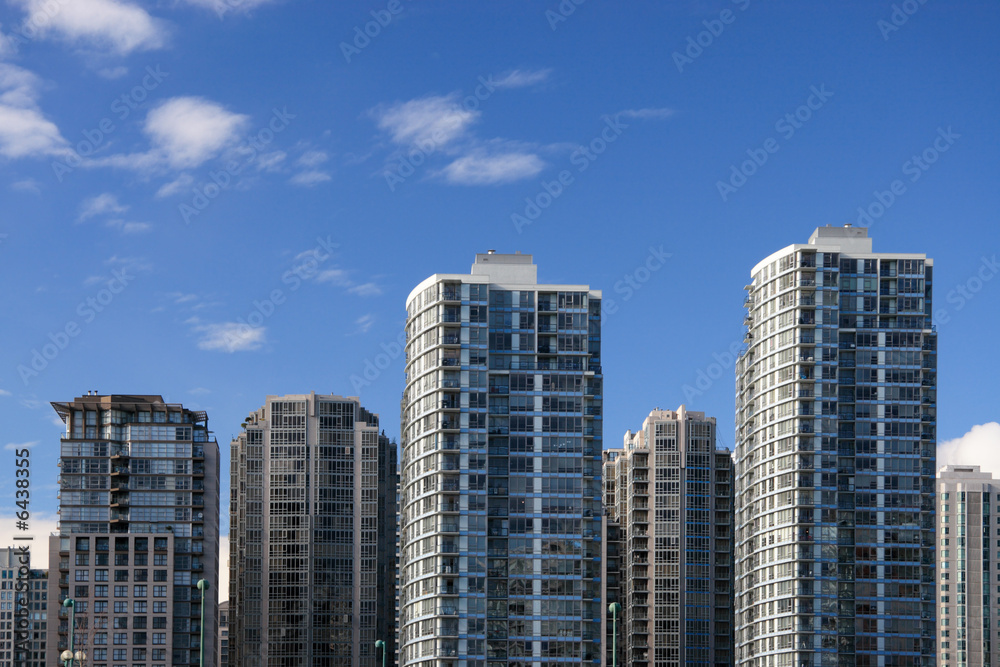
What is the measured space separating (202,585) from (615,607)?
39.0 meters

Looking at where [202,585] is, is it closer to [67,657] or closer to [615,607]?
[67,657]

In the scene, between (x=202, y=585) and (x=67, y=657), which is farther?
(x=202, y=585)

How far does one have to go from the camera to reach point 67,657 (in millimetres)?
137875

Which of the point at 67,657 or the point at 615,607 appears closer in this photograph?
the point at 67,657

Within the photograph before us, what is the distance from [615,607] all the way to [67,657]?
49.4 m

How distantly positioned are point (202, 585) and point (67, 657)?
655 inches

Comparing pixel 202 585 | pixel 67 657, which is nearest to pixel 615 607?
pixel 202 585

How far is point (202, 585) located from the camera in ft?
496

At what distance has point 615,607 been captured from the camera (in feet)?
490
